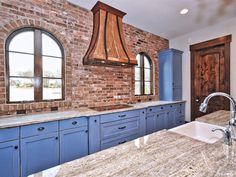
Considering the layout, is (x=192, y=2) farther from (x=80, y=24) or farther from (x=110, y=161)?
(x=110, y=161)

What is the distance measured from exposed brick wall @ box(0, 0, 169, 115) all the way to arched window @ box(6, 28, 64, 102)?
10cm

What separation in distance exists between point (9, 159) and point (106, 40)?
2.22m

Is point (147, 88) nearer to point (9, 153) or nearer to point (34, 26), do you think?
point (34, 26)

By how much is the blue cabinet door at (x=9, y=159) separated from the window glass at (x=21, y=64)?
1072 millimetres

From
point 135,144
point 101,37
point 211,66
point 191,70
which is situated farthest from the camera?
point 191,70

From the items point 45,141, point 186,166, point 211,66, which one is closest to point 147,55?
point 211,66

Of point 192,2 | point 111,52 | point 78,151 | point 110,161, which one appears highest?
point 192,2

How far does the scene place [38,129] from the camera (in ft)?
6.05

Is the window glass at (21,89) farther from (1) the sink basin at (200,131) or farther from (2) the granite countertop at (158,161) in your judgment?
(1) the sink basin at (200,131)

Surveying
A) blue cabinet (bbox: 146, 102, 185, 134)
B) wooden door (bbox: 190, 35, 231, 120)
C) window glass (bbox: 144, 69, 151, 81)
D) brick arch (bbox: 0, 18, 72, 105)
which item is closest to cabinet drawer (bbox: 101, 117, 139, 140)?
blue cabinet (bbox: 146, 102, 185, 134)

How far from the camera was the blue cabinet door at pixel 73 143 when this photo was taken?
206 centimetres

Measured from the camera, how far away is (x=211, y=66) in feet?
12.2

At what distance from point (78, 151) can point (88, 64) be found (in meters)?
1.55

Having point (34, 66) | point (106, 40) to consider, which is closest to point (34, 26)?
point (34, 66)
